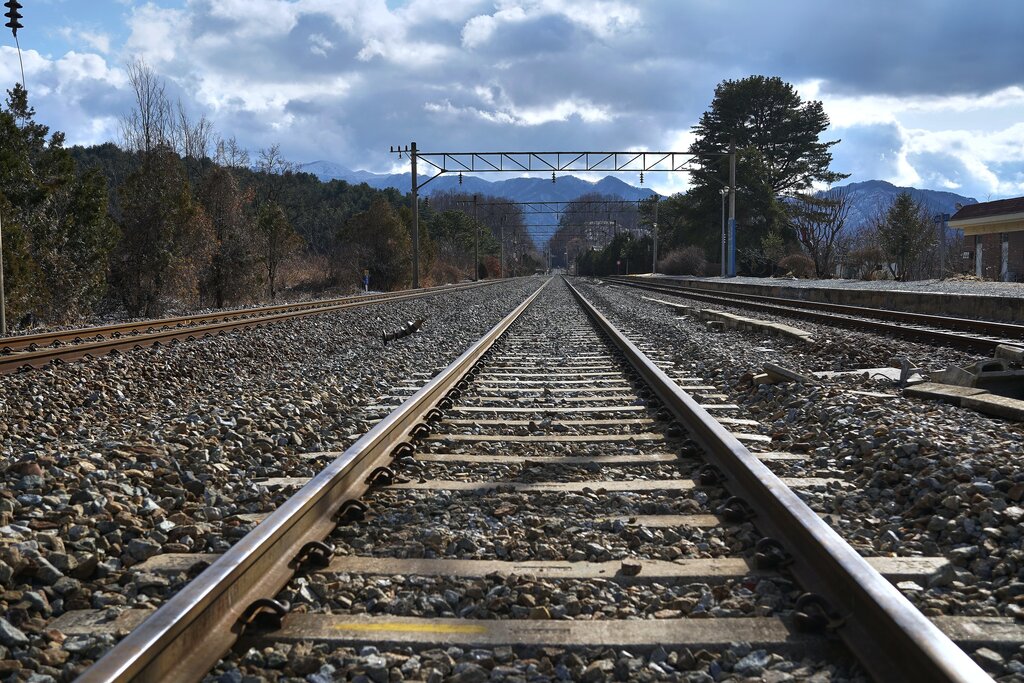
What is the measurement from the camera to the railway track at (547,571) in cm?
241

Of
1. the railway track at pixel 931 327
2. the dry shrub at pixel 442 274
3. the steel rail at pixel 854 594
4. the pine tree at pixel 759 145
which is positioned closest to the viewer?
the steel rail at pixel 854 594

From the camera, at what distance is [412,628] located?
103 inches

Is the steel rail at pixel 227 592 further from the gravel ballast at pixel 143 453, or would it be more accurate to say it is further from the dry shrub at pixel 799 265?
the dry shrub at pixel 799 265

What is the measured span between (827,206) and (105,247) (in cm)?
5706

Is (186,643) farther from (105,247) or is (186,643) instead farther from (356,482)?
(105,247)

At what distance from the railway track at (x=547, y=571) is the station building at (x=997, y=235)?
47.2 m

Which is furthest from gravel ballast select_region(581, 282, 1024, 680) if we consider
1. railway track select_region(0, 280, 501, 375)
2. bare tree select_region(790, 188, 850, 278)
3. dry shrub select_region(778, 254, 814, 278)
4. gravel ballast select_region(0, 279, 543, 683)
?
bare tree select_region(790, 188, 850, 278)

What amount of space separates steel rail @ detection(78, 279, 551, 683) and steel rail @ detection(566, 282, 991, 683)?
6.16 ft

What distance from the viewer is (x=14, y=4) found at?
13594mm

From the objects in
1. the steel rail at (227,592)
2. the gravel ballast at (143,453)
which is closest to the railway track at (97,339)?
the gravel ballast at (143,453)

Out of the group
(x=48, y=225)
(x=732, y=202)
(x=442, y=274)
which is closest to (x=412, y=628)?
(x=48, y=225)

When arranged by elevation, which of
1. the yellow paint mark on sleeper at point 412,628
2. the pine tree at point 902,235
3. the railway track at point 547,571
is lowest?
the yellow paint mark on sleeper at point 412,628

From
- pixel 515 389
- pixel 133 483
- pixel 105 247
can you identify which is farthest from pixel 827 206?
pixel 133 483

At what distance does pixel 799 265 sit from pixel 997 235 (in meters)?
11.7
